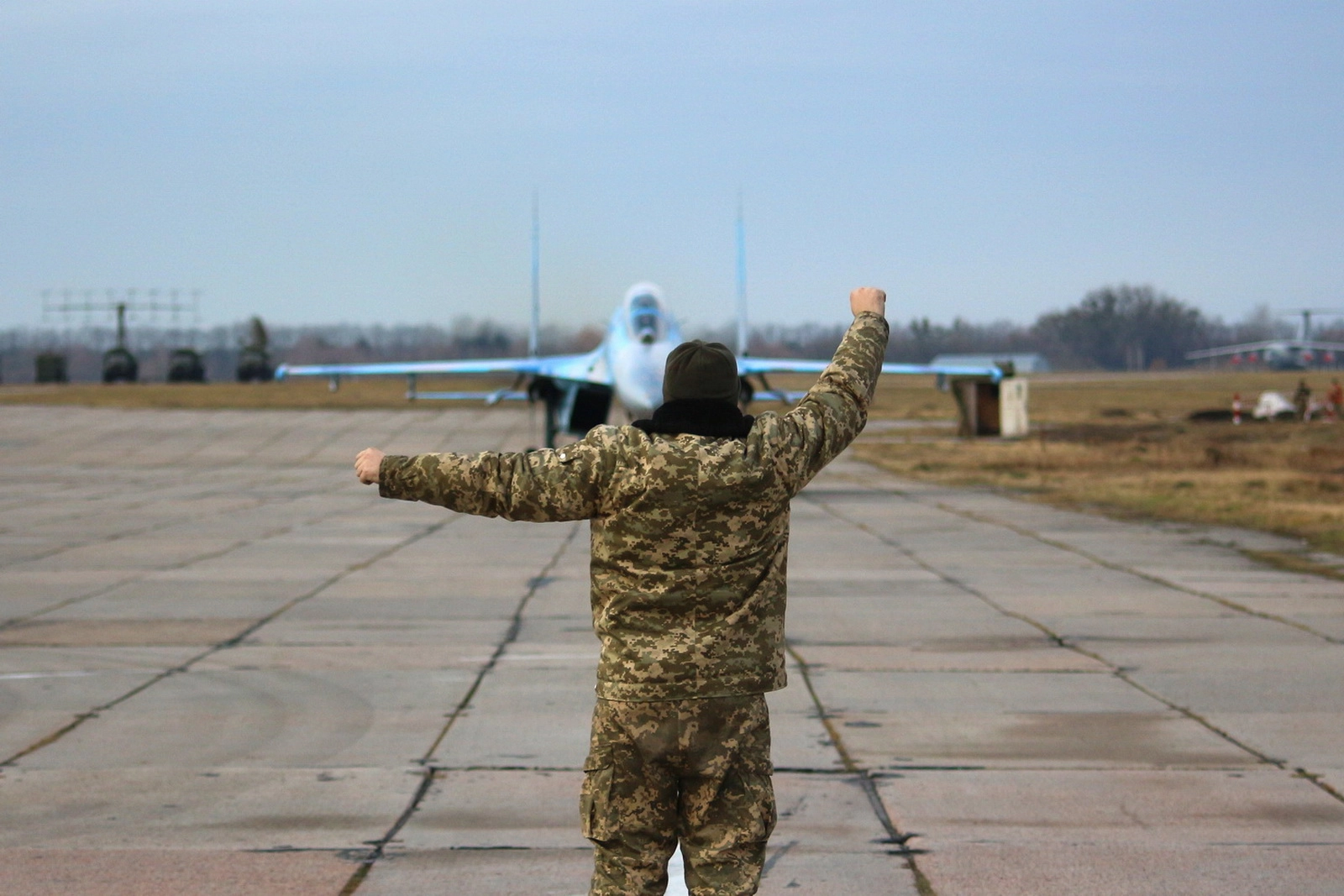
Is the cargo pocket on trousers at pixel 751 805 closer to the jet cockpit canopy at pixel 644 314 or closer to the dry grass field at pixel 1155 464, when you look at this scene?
the dry grass field at pixel 1155 464

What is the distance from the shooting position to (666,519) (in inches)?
152

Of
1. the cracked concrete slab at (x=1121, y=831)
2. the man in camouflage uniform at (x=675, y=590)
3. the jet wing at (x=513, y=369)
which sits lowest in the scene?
the cracked concrete slab at (x=1121, y=831)

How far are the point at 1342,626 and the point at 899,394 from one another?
72.2 metres

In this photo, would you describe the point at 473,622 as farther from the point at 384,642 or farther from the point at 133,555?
the point at 133,555

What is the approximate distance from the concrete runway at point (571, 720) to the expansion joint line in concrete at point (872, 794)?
0.02 m

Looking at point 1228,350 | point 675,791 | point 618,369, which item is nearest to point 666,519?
point 675,791

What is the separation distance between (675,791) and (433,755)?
145 inches

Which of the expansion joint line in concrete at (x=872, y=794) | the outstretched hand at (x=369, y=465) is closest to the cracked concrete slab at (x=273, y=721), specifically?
the expansion joint line in concrete at (x=872, y=794)

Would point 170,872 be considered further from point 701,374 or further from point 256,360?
point 256,360

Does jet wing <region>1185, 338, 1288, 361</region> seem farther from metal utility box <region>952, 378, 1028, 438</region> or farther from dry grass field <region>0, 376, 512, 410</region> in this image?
metal utility box <region>952, 378, 1028, 438</region>

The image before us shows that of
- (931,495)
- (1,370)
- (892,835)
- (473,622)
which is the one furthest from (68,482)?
(1,370)

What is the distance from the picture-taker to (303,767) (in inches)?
282

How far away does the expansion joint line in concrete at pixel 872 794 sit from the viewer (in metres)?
5.49

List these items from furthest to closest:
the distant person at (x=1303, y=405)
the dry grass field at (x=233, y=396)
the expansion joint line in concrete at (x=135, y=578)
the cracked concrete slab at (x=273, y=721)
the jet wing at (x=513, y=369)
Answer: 1. the dry grass field at (x=233, y=396)
2. the distant person at (x=1303, y=405)
3. the jet wing at (x=513, y=369)
4. the expansion joint line in concrete at (x=135, y=578)
5. the cracked concrete slab at (x=273, y=721)
